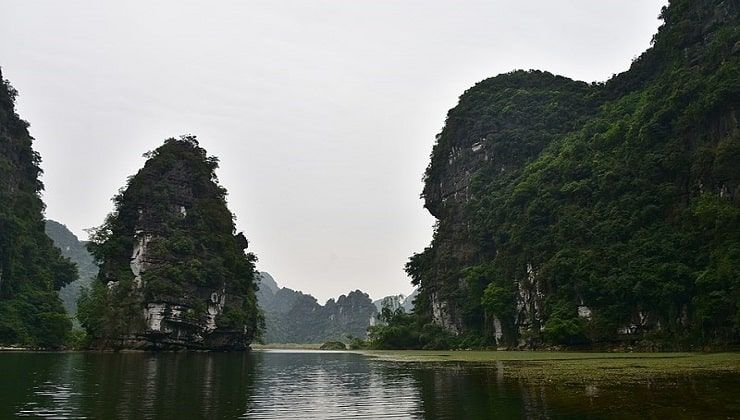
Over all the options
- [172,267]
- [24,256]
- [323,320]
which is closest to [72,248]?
[323,320]

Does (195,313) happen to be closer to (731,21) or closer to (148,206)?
(148,206)

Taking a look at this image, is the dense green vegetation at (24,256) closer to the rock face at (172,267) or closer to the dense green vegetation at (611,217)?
the rock face at (172,267)

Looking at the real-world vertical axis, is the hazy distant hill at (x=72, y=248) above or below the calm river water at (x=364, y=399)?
above

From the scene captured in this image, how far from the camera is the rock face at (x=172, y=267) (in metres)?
59.8

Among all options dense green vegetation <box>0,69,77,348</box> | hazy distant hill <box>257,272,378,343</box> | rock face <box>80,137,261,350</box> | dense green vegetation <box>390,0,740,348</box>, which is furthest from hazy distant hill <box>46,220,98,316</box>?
dense green vegetation <box>390,0,740,348</box>

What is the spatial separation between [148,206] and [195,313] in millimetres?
14730

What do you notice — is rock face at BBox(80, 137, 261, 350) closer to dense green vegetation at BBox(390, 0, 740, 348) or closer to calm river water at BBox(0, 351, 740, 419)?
dense green vegetation at BBox(390, 0, 740, 348)

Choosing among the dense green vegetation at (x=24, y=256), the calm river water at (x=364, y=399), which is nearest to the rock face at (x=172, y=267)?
the dense green vegetation at (x=24, y=256)

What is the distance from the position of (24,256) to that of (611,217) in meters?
65.7

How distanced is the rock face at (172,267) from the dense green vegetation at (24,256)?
5.32 metres

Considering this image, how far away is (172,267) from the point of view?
2499 inches

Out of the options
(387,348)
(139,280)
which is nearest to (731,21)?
(387,348)

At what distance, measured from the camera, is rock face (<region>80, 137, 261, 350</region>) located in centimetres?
5975

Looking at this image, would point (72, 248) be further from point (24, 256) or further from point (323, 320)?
point (24, 256)
